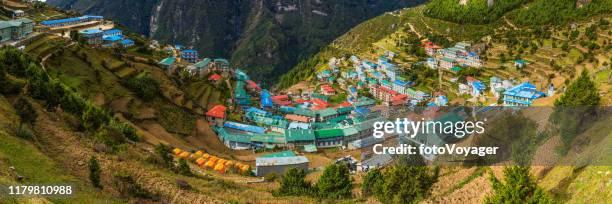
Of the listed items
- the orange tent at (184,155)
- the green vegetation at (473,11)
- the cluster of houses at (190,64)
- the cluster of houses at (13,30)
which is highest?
the green vegetation at (473,11)

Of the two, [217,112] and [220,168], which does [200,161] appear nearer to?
[220,168]

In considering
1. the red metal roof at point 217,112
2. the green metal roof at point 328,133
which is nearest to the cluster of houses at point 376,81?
the green metal roof at point 328,133

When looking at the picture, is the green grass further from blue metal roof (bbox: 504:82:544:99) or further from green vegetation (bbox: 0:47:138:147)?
blue metal roof (bbox: 504:82:544:99)

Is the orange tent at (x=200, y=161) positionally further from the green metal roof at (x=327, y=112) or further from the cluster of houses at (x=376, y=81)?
the cluster of houses at (x=376, y=81)

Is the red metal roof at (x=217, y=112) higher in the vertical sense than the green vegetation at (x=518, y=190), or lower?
lower

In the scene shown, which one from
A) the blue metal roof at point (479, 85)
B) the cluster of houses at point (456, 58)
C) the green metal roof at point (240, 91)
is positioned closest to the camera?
the blue metal roof at point (479, 85)

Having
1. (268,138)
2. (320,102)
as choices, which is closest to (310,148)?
(268,138)

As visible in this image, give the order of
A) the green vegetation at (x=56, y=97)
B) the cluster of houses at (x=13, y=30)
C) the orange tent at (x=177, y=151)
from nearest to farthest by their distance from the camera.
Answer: the green vegetation at (x=56, y=97) → the orange tent at (x=177, y=151) → the cluster of houses at (x=13, y=30)

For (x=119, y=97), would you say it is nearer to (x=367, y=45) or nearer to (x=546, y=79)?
(x=546, y=79)
